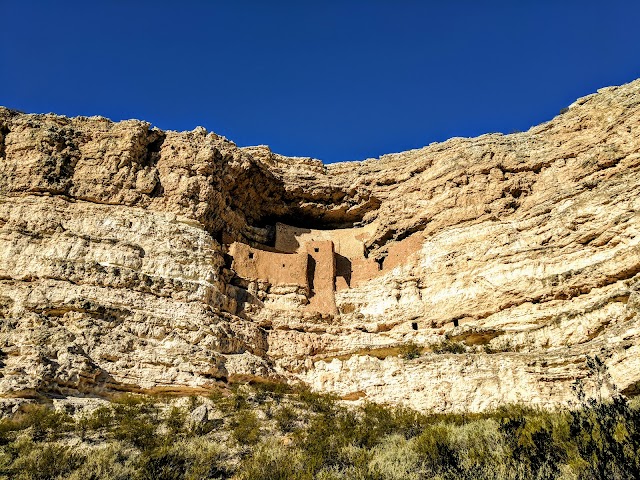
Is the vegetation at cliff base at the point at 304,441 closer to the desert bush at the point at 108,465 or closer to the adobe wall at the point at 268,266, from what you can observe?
the desert bush at the point at 108,465

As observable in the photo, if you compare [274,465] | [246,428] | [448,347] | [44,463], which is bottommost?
[274,465]

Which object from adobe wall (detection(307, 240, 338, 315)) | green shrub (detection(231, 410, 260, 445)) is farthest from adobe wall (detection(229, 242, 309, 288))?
green shrub (detection(231, 410, 260, 445))

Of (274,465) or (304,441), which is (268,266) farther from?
(274,465)

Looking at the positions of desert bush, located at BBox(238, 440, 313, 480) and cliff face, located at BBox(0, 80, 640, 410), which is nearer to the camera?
desert bush, located at BBox(238, 440, 313, 480)

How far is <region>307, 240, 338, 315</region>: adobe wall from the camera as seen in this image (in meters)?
23.1

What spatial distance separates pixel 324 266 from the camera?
24.5m

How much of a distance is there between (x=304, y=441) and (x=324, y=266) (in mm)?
10813

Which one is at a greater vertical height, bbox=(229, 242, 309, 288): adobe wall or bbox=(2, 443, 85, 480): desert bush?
bbox=(229, 242, 309, 288): adobe wall

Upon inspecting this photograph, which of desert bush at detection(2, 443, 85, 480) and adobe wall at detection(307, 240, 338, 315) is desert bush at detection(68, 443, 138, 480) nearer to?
desert bush at detection(2, 443, 85, 480)

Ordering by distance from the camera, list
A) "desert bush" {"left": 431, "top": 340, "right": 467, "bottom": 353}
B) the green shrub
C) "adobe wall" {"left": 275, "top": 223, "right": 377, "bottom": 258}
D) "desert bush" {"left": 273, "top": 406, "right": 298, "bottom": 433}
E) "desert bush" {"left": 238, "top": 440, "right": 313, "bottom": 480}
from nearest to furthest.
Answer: "desert bush" {"left": 238, "top": 440, "right": 313, "bottom": 480}
the green shrub
"desert bush" {"left": 273, "top": 406, "right": 298, "bottom": 433}
"desert bush" {"left": 431, "top": 340, "right": 467, "bottom": 353}
"adobe wall" {"left": 275, "top": 223, "right": 377, "bottom": 258}

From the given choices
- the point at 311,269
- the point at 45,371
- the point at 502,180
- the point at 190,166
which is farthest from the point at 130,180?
the point at 502,180

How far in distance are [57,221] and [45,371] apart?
295 inches

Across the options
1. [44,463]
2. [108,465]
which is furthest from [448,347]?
[44,463]

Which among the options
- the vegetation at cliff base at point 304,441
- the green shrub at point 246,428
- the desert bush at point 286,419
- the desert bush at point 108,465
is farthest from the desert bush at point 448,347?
the desert bush at point 108,465
